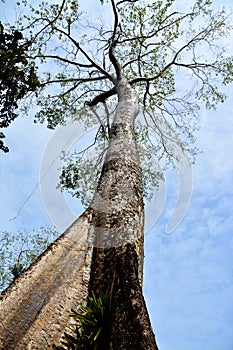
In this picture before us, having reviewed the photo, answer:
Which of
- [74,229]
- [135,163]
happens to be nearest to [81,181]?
[135,163]

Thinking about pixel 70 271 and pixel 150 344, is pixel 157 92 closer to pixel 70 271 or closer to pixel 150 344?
pixel 70 271

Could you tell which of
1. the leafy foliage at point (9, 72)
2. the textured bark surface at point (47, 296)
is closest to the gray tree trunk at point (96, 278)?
the textured bark surface at point (47, 296)

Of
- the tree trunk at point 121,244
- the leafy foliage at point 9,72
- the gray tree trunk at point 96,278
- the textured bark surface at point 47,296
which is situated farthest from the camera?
the leafy foliage at point 9,72

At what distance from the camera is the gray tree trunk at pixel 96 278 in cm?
230

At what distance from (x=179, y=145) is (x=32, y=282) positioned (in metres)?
8.66

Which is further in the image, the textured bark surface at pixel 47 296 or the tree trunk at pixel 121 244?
the textured bark surface at pixel 47 296

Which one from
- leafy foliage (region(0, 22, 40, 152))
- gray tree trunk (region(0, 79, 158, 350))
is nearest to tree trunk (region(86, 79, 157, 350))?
gray tree trunk (region(0, 79, 158, 350))

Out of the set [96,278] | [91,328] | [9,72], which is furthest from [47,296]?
[9,72]

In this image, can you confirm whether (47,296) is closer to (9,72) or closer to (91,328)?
(91,328)

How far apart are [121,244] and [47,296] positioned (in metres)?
0.80

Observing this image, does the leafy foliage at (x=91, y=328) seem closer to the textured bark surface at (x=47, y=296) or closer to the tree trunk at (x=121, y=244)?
the tree trunk at (x=121, y=244)

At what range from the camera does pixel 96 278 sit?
2975 mm

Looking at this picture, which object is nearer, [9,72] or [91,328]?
[91,328]

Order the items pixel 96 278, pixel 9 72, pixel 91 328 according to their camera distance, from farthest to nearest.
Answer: pixel 9 72 < pixel 96 278 < pixel 91 328
